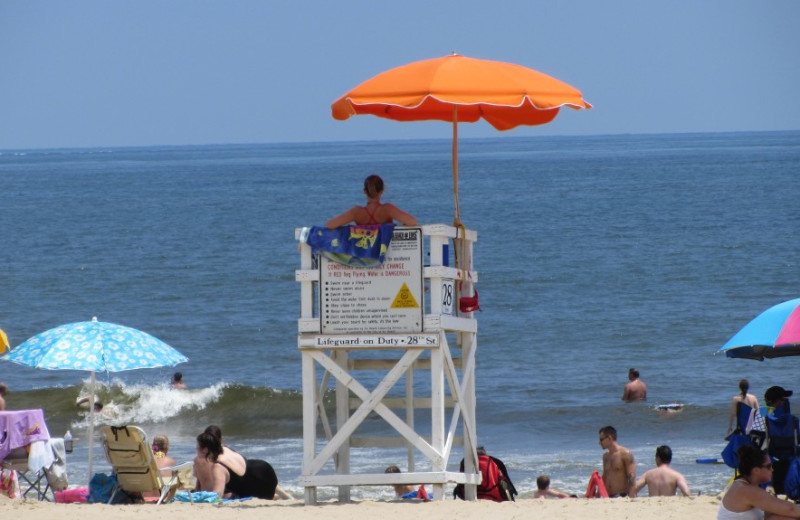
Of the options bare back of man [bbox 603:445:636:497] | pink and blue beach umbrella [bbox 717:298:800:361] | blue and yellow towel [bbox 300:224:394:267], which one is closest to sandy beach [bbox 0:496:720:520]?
pink and blue beach umbrella [bbox 717:298:800:361]

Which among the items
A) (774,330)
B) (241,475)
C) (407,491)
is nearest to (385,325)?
(241,475)

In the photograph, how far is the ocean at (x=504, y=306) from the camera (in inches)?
683

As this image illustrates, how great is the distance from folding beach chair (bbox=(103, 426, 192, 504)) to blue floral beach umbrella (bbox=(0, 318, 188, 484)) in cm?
51

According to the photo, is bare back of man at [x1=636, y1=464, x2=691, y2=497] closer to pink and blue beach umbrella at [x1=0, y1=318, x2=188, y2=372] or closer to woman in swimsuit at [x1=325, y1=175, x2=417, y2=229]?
woman in swimsuit at [x1=325, y1=175, x2=417, y2=229]

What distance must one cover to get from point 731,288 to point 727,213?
74.1 feet

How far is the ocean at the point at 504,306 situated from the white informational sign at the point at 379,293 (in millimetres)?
4409

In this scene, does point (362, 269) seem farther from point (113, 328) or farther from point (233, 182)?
point (233, 182)

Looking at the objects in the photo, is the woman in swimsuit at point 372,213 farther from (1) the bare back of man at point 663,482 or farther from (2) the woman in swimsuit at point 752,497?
(1) the bare back of man at point 663,482

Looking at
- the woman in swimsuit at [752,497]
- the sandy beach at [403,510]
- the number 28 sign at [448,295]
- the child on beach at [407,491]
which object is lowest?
the child on beach at [407,491]

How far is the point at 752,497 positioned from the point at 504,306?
2296 centimetres

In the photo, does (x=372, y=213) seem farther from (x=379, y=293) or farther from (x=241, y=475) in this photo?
(x=241, y=475)

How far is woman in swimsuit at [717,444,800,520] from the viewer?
737 cm

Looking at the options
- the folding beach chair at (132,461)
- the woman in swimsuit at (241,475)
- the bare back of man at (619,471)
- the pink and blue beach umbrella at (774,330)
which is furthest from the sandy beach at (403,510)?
the bare back of man at (619,471)

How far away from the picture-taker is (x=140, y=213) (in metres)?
63.2
